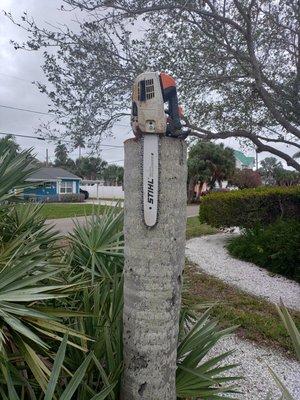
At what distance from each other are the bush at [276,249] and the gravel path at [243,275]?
8.2 inches

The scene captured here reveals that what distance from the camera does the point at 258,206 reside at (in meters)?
9.42

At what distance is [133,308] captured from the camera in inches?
76.4

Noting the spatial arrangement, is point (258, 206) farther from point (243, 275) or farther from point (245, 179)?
point (245, 179)

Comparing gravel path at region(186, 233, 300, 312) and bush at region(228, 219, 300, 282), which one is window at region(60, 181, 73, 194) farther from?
bush at region(228, 219, 300, 282)

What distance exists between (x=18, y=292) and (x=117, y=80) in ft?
17.4

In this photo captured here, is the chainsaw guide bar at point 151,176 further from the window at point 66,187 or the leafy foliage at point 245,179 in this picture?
the window at point 66,187

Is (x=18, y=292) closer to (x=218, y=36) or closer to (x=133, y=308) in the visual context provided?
(x=133, y=308)

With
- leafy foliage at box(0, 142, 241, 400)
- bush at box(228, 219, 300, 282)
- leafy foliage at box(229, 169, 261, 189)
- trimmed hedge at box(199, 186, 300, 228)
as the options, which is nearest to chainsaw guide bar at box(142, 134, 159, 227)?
leafy foliage at box(0, 142, 241, 400)

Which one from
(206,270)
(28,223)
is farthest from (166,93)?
(206,270)

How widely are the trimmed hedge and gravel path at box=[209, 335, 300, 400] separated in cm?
526

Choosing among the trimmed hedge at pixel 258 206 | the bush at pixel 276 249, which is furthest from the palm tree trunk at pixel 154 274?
the trimmed hedge at pixel 258 206

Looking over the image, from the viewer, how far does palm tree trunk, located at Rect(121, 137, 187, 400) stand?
6.16 feet

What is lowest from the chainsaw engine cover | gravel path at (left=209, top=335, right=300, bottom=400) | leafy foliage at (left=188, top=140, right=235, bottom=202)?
gravel path at (left=209, top=335, right=300, bottom=400)

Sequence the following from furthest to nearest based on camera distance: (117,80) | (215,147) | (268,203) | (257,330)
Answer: (215,147)
(268,203)
(117,80)
(257,330)
